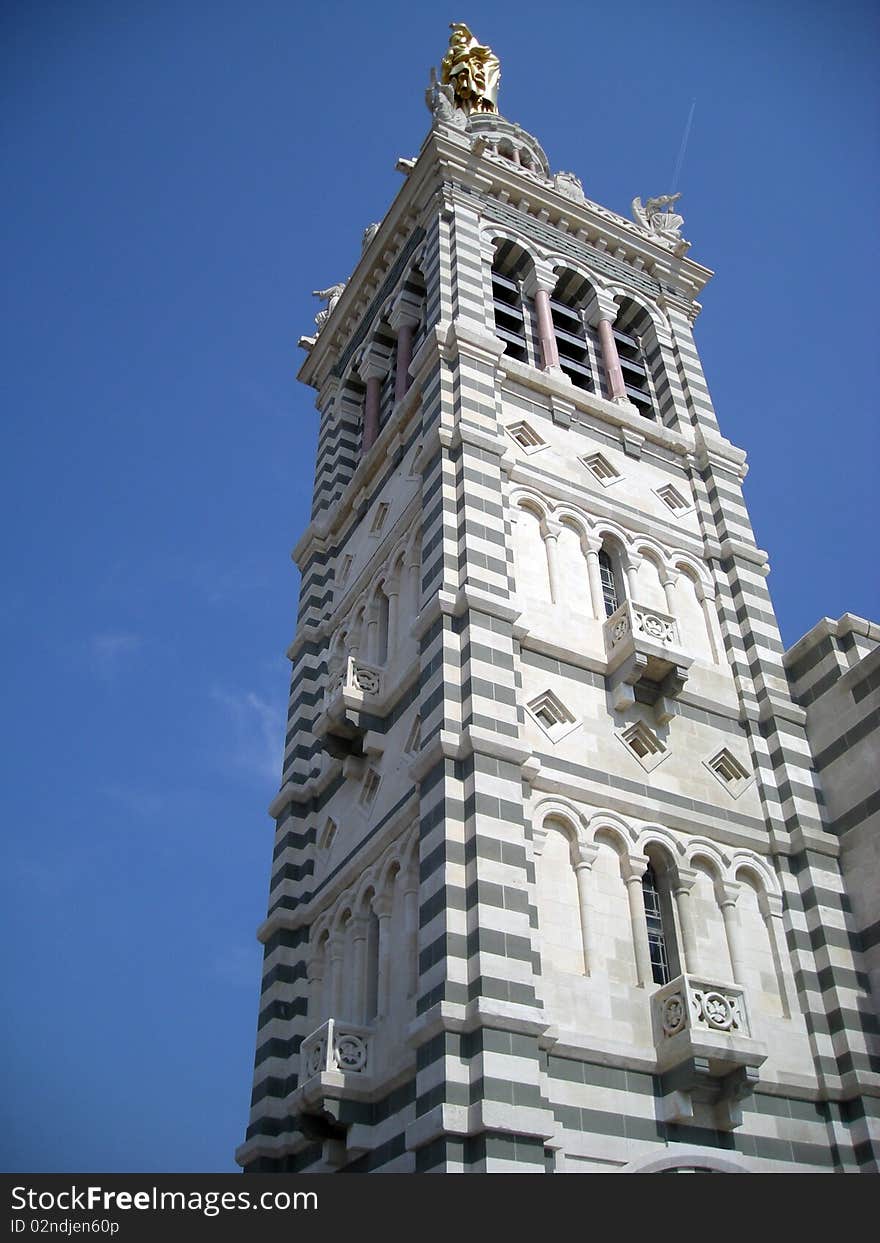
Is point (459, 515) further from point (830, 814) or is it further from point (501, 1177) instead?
point (501, 1177)

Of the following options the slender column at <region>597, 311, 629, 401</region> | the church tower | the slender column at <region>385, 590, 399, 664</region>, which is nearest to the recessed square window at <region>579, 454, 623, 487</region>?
the church tower

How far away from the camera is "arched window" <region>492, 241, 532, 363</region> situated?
27.7 m

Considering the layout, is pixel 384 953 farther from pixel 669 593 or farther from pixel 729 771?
pixel 669 593

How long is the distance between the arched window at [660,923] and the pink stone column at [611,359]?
1257 centimetres

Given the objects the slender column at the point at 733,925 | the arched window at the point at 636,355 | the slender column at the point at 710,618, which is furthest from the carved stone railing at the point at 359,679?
the arched window at the point at 636,355

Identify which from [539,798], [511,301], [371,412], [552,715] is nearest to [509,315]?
[511,301]

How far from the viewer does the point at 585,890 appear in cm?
1750

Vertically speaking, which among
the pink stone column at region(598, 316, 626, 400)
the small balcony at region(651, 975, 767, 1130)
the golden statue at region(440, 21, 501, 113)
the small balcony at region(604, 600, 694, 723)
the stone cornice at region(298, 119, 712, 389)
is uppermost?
the golden statue at region(440, 21, 501, 113)

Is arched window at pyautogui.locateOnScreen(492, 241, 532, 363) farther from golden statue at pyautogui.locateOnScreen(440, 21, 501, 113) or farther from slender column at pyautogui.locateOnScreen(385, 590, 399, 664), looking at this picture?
golden statue at pyautogui.locateOnScreen(440, 21, 501, 113)

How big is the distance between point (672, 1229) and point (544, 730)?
8.65m

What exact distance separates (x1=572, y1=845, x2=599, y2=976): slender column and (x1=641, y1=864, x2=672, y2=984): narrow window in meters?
1.08

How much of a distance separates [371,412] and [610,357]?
5967 millimetres

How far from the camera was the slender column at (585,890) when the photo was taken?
1695 centimetres

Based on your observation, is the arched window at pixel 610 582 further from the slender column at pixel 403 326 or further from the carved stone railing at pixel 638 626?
the slender column at pixel 403 326
